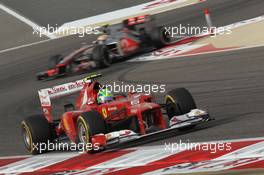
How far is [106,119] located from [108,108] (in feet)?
0.61

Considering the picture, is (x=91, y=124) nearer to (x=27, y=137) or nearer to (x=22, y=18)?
(x=27, y=137)

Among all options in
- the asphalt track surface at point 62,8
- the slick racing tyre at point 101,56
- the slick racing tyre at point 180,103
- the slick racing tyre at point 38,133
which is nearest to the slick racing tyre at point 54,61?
the slick racing tyre at point 101,56

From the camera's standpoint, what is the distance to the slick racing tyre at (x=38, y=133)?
13.9 metres

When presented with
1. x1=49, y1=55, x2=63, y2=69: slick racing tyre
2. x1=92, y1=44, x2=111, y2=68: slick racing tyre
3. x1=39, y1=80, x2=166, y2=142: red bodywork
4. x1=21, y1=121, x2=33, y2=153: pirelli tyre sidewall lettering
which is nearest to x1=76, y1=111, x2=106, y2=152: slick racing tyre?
x1=39, y1=80, x2=166, y2=142: red bodywork

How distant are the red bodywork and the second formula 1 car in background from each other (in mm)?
8492

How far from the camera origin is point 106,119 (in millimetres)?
13297

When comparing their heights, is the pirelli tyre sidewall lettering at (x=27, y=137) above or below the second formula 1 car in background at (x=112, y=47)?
below

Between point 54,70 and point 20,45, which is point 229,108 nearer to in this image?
point 54,70

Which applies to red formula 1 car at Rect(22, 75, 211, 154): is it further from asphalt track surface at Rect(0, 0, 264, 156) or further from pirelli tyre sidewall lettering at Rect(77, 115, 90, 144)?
asphalt track surface at Rect(0, 0, 264, 156)

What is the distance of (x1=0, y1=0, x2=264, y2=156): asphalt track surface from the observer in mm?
13773

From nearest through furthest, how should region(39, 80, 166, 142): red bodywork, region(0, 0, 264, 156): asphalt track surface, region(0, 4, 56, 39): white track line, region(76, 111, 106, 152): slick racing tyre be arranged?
region(76, 111, 106, 152): slick racing tyre → region(39, 80, 166, 142): red bodywork → region(0, 0, 264, 156): asphalt track surface → region(0, 4, 56, 39): white track line

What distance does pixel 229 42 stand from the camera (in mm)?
22516

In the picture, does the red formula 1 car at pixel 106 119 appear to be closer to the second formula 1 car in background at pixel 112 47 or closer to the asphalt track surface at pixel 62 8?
the second formula 1 car in background at pixel 112 47

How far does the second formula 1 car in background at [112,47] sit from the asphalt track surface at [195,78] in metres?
0.38
